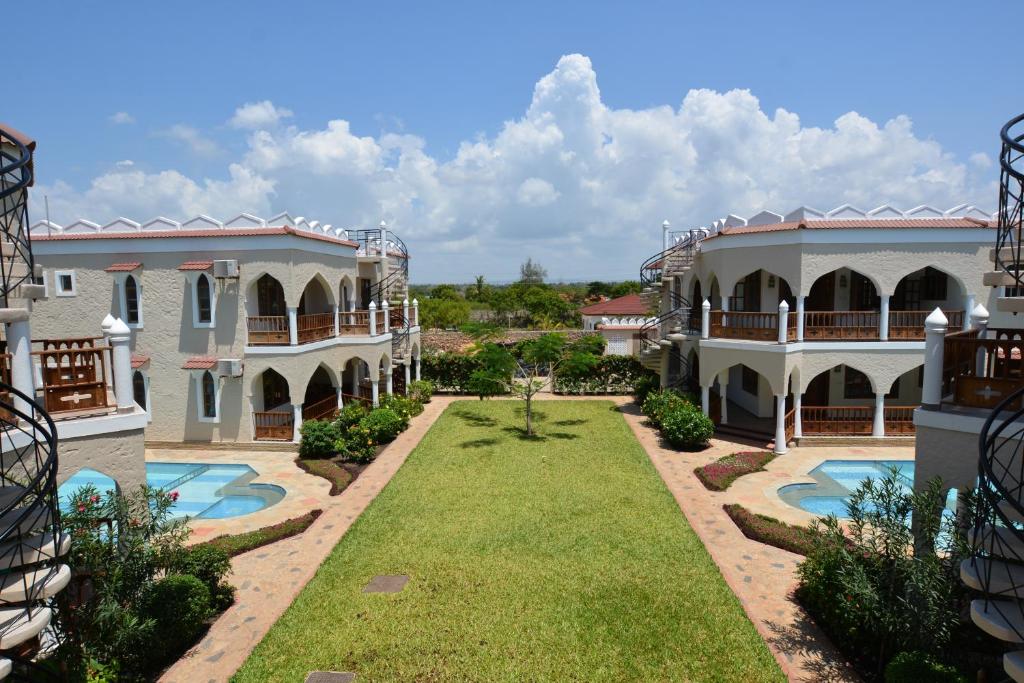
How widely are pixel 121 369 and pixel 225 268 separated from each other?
1009cm

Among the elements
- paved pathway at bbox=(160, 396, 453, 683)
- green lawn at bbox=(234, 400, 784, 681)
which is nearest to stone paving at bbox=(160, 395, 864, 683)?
paved pathway at bbox=(160, 396, 453, 683)

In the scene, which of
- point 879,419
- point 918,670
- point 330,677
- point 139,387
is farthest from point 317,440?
point 879,419

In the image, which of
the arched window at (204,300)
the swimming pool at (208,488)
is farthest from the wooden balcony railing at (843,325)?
the arched window at (204,300)

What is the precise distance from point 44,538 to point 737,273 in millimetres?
18192

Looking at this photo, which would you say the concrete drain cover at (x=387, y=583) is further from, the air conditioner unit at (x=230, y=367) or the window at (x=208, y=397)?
the window at (x=208, y=397)

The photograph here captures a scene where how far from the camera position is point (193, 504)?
575 inches

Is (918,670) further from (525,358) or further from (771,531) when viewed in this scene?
(525,358)

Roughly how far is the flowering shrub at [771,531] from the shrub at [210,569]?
9.33 m

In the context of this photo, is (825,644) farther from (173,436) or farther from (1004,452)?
(173,436)

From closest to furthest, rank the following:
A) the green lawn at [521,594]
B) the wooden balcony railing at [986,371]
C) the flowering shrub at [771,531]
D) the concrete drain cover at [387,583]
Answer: the wooden balcony railing at [986,371], the green lawn at [521,594], the concrete drain cover at [387,583], the flowering shrub at [771,531]

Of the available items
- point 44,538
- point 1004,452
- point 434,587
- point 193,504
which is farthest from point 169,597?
point 1004,452

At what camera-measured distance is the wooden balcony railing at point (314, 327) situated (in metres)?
19.2

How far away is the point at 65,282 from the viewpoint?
62.9ft

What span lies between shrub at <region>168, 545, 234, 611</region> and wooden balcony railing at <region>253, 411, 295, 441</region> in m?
9.72
